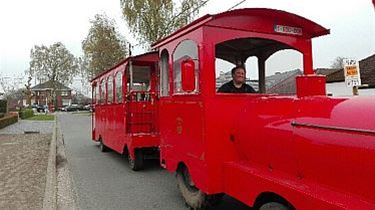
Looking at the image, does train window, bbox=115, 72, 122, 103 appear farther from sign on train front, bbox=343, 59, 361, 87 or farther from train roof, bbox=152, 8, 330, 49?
sign on train front, bbox=343, 59, 361, 87

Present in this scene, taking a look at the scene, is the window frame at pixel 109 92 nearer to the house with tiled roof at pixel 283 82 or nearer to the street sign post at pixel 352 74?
the street sign post at pixel 352 74

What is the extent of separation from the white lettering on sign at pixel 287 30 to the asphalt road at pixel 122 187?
2634 millimetres

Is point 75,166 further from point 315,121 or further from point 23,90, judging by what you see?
point 23,90

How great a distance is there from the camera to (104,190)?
7.62 meters

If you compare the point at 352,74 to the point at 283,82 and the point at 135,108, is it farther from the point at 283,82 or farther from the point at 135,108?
the point at 135,108

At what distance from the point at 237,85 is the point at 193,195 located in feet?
5.67

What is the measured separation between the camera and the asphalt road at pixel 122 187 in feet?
21.3

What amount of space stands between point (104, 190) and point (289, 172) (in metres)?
4.76

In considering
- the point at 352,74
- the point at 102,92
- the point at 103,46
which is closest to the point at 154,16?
the point at 103,46

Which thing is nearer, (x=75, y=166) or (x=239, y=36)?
(x=239, y=36)

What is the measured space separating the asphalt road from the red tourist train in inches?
32.8

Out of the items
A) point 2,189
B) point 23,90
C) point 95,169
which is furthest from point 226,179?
point 23,90

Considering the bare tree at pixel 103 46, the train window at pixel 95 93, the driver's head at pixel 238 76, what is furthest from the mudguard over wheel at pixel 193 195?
the bare tree at pixel 103 46

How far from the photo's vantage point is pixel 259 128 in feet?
13.7
